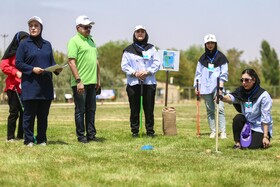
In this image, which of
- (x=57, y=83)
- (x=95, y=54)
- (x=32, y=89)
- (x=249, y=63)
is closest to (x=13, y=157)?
(x=32, y=89)

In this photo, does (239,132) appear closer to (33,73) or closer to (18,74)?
(33,73)

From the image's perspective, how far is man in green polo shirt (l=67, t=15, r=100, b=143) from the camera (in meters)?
9.09

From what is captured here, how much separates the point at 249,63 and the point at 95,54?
84869 mm

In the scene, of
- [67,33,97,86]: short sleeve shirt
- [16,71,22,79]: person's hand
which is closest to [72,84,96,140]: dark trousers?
[67,33,97,86]: short sleeve shirt

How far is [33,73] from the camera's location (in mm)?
8273

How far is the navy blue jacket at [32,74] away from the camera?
827 cm

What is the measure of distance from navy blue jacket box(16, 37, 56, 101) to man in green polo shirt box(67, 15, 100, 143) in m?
0.71

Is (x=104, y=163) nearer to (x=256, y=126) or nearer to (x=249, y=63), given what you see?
(x=256, y=126)

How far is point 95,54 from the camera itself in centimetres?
941

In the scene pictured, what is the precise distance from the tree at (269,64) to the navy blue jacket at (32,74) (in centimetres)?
6836

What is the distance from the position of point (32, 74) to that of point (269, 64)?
235 feet

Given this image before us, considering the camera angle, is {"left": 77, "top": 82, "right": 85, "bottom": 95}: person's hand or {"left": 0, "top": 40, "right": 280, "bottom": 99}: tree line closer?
{"left": 77, "top": 82, "right": 85, "bottom": 95}: person's hand

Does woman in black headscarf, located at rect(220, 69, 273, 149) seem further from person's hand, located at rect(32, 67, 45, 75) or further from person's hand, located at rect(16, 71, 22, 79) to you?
person's hand, located at rect(16, 71, 22, 79)

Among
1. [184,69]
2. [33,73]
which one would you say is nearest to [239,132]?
[33,73]
